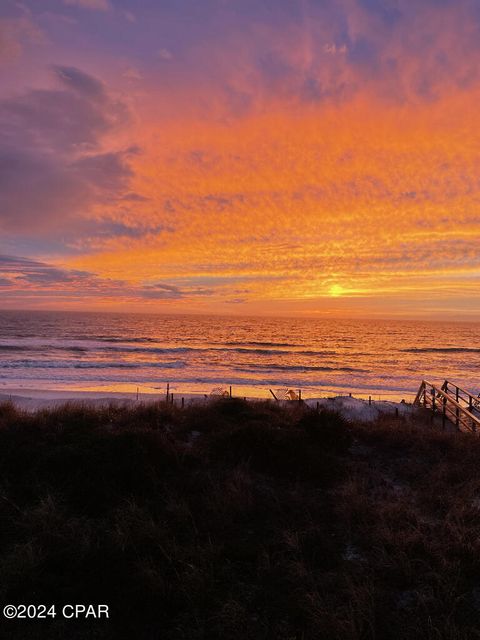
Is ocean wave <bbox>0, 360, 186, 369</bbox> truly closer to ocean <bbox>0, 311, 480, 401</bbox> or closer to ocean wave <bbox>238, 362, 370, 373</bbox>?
ocean <bbox>0, 311, 480, 401</bbox>

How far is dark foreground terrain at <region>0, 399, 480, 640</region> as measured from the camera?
13.4ft

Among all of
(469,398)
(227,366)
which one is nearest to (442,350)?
(227,366)

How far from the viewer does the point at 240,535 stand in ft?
19.0

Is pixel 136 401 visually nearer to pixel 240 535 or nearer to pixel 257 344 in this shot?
pixel 240 535

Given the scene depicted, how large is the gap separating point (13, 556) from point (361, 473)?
6.41m

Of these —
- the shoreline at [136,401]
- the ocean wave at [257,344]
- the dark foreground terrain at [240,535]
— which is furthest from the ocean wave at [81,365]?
the dark foreground terrain at [240,535]

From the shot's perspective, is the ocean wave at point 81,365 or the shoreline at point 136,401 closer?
the shoreline at point 136,401

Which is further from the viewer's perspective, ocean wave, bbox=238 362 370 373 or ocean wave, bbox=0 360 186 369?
ocean wave, bbox=238 362 370 373

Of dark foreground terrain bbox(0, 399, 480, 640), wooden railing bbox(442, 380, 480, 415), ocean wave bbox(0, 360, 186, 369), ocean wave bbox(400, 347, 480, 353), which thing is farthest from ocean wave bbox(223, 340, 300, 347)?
dark foreground terrain bbox(0, 399, 480, 640)

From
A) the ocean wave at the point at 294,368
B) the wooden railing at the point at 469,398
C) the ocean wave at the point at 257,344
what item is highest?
the wooden railing at the point at 469,398

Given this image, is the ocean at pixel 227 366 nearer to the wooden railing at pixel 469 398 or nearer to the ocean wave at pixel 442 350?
the ocean wave at pixel 442 350

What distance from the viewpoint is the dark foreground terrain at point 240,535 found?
13.4 ft

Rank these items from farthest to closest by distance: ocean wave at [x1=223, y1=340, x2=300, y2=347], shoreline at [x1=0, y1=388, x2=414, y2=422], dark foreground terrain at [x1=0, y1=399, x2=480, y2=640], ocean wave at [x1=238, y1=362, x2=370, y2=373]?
ocean wave at [x1=223, y1=340, x2=300, y2=347] → ocean wave at [x1=238, y1=362, x2=370, y2=373] → shoreline at [x1=0, y1=388, x2=414, y2=422] → dark foreground terrain at [x1=0, y1=399, x2=480, y2=640]

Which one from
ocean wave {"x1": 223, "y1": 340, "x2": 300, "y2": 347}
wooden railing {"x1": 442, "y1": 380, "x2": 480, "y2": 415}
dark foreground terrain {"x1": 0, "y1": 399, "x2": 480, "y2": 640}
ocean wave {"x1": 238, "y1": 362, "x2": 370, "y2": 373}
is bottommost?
ocean wave {"x1": 238, "y1": 362, "x2": 370, "y2": 373}
